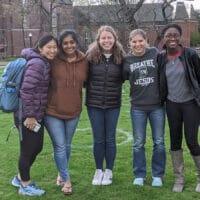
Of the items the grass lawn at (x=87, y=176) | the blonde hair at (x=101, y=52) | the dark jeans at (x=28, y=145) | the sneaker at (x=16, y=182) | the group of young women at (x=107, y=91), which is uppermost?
the blonde hair at (x=101, y=52)

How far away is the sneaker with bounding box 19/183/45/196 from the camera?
5414mm

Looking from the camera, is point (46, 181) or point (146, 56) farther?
point (46, 181)

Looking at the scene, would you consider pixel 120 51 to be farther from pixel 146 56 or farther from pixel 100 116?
pixel 100 116

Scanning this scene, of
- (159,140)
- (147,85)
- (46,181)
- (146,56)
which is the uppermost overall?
(146,56)

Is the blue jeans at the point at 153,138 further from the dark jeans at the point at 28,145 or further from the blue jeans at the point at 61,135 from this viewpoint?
the dark jeans at the point at 28,145

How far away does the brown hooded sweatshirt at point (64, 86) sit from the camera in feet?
16.9

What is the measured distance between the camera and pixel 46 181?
5.98 m

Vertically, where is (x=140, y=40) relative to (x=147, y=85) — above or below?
above

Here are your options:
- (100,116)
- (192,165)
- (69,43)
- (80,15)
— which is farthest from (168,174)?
(80,15)

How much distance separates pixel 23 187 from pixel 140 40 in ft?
7.64

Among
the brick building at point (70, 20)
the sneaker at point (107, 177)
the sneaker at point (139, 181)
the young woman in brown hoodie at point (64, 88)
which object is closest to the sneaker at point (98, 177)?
the sneaker at point (107, 177)

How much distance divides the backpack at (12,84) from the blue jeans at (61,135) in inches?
17.2

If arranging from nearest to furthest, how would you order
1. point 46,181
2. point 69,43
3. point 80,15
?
point 69,43 → point 46,181 → point 80,15

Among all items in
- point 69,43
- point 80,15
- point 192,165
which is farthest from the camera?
point 80,15
